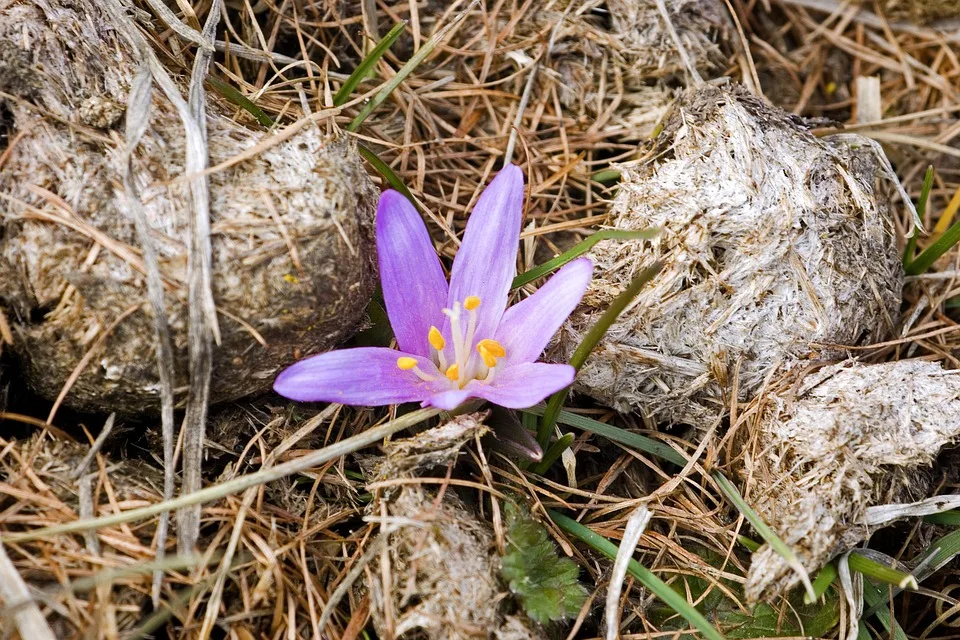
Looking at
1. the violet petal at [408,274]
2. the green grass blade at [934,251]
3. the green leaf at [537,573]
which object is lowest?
the green leaf at [537,573]

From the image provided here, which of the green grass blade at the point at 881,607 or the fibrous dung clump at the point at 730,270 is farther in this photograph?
the fibrous dung clump at the point at 730,270

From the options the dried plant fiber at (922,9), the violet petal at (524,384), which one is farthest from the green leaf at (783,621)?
the dried plant fiber at (922,9)

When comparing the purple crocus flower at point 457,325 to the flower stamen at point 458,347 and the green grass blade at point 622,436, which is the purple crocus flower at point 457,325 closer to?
the flower stamen at point 458,347

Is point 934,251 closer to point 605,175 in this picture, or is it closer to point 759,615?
point 605,175

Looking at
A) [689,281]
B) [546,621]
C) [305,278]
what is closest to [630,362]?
[689,281]

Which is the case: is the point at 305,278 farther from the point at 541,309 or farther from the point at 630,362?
the point at 630,362

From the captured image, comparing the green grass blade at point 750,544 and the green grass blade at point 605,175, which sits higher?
the green grass blade at point 605,175

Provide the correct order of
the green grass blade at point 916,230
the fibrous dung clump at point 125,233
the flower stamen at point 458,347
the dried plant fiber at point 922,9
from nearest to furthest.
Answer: the fibrous dung clump at point 125,233 → the flower stamen at point 458,347 → the green grass blade at point 916,230 → the dried plant fiber at point 922,9
